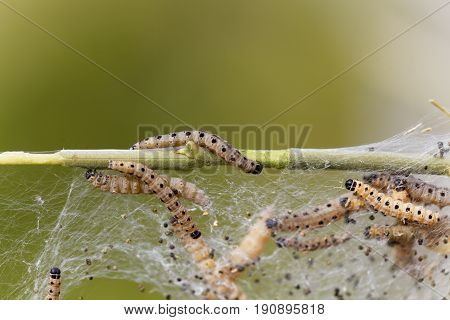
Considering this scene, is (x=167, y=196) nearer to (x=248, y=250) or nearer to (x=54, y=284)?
(x=248, y=250)

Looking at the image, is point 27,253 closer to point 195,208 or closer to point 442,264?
point 195,208

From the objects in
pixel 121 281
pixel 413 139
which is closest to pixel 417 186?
pixel 413 139

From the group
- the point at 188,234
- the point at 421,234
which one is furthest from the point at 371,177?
the point at 188,234

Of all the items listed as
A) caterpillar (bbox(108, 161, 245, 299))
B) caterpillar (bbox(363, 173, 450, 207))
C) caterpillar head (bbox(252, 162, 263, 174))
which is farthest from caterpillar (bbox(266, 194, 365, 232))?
caterpillar (bbox(108, 161, 245, 299))

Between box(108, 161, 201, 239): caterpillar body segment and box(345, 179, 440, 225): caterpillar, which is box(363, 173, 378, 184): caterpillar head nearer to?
box(345, 179, 440, 225): caterpillar

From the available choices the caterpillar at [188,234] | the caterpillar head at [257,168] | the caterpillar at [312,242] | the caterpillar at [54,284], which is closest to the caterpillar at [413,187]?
the caterpillar at [312,242]
